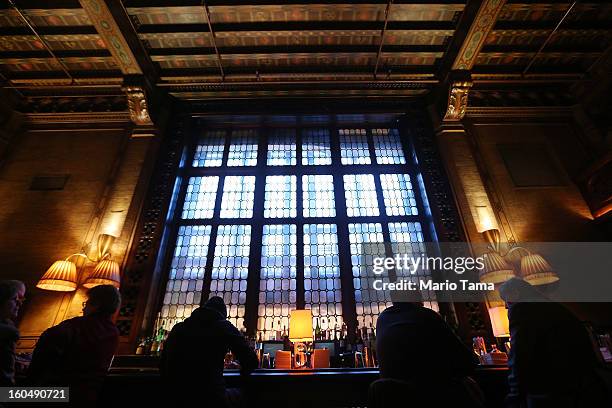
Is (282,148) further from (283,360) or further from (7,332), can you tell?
(7,332)

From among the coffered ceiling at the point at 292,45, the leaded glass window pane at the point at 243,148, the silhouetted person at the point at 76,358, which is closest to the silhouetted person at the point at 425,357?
the silhouetted person at the point at 76,358

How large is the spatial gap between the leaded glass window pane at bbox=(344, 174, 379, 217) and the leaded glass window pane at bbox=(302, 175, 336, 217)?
0.28 metres

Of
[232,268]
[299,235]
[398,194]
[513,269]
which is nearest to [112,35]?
[232,268]

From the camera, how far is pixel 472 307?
417cm

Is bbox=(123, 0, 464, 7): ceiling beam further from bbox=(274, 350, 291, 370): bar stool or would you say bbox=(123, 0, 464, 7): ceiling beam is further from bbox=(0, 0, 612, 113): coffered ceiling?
bbox=(274, 350, 291, 370): bar stool

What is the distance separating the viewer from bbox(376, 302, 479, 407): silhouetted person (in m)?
1.71

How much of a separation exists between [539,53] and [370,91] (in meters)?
3.03

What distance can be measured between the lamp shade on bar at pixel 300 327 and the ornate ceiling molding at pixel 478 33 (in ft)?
16.7

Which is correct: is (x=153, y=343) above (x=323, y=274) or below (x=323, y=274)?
below

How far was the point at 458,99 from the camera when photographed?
554cm

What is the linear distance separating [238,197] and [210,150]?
139 centimetres

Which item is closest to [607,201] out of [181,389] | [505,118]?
[505,118]

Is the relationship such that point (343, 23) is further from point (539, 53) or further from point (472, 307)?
point (472, 307)
